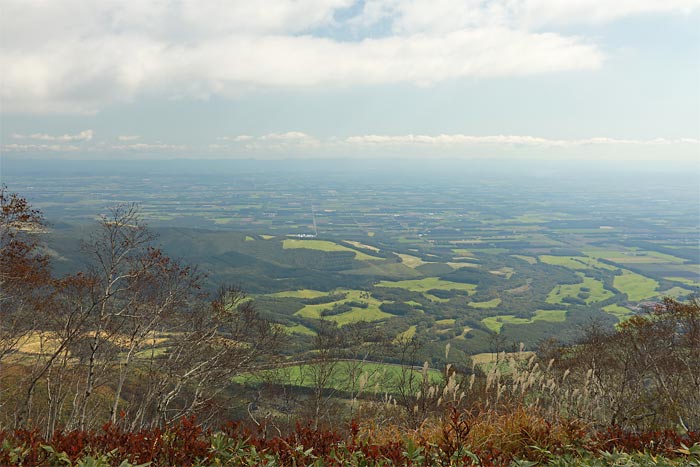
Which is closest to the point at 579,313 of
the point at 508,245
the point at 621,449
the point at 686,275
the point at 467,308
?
the point at 467,308

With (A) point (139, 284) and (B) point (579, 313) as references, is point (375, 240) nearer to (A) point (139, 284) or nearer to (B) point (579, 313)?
(B) point (579, 313)

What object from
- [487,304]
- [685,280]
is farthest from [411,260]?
[685,280]

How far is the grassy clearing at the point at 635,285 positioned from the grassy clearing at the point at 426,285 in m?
27.5

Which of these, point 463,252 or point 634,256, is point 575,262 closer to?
point 634,256

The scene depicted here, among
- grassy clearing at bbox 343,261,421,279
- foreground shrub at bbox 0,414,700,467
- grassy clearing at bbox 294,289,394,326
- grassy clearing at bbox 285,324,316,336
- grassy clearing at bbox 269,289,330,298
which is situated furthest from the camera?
grassy clearing at bbox 343,261,421,279

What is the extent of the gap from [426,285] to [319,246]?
38.8 meters

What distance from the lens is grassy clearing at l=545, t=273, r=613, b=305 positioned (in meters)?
76.0

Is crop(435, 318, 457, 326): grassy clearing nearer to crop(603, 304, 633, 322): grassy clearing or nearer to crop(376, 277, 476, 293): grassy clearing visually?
crop(376, 277, 476, 293): grassy clearing

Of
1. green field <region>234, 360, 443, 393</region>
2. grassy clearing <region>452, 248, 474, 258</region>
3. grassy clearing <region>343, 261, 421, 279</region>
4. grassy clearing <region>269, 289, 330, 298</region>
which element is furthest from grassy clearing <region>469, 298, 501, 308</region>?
green field <region>234, 360, 443, 393</region>

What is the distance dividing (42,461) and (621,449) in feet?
21.7

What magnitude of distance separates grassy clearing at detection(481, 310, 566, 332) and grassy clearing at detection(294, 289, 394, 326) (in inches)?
634

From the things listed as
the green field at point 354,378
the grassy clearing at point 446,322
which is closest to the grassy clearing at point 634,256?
the grassy clearing at point 446,322

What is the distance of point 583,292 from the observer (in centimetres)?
8069

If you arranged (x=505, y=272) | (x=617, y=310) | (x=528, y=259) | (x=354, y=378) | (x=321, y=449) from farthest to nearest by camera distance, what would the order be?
(x=528, y=259)
(x=505, y=272)
(x=617, y=310)
(x=354, y=378)
(x=321, y=449)
